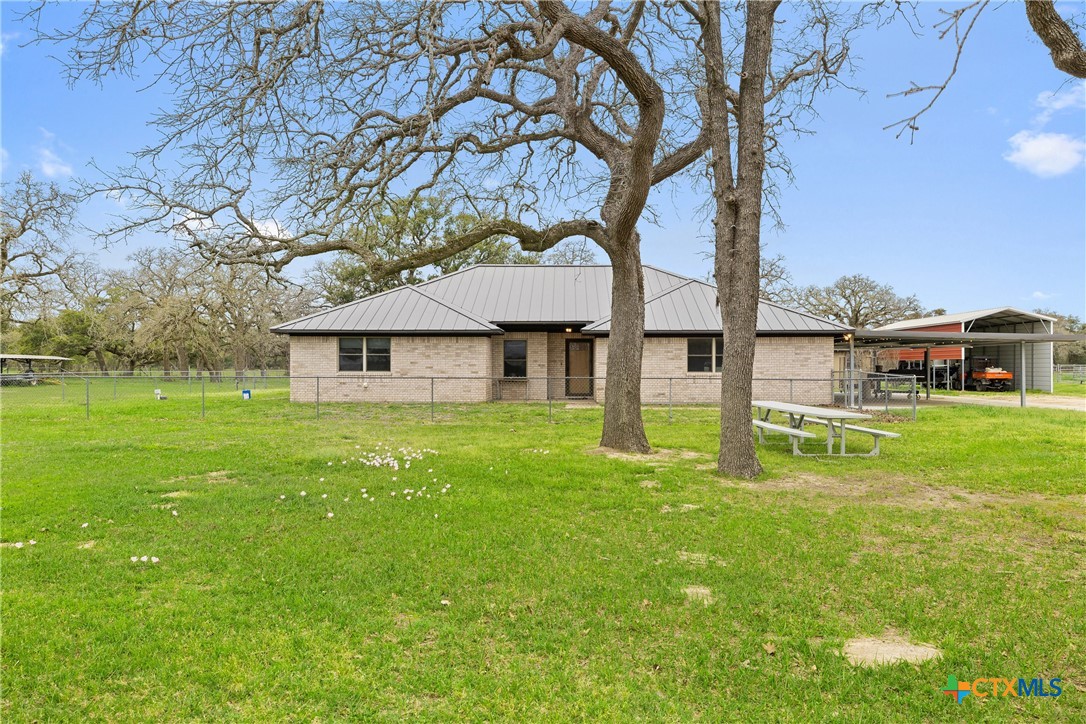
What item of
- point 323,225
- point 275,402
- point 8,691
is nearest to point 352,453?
point 323,225

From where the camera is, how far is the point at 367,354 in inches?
876

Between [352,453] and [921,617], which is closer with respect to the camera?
[921,617]

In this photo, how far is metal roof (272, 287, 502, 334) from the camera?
2173 centimetres

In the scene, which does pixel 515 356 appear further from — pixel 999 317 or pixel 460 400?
pixel 999 317

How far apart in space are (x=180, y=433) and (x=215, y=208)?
21.4 ft

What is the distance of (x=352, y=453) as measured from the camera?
1038 cm

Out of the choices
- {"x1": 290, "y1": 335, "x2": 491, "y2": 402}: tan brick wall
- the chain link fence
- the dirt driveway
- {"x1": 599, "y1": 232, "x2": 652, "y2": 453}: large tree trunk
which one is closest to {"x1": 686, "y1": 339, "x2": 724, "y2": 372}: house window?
the chain link fence

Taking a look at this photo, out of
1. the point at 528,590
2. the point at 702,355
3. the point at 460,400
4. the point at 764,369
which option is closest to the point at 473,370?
the point at 460,400

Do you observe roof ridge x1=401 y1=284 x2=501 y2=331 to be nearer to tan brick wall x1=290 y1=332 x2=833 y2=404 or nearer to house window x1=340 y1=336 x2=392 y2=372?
tan brick wall x1=290 y1=332 x2=833 y2=404

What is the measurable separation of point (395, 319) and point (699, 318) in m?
11.6

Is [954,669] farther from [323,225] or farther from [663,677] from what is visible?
[323,225]

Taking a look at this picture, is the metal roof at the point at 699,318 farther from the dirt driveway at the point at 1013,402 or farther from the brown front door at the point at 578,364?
the dirt driveway at the point at 1013,402

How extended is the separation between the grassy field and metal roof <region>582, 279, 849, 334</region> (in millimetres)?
12317

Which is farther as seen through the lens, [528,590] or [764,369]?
[764,369]
